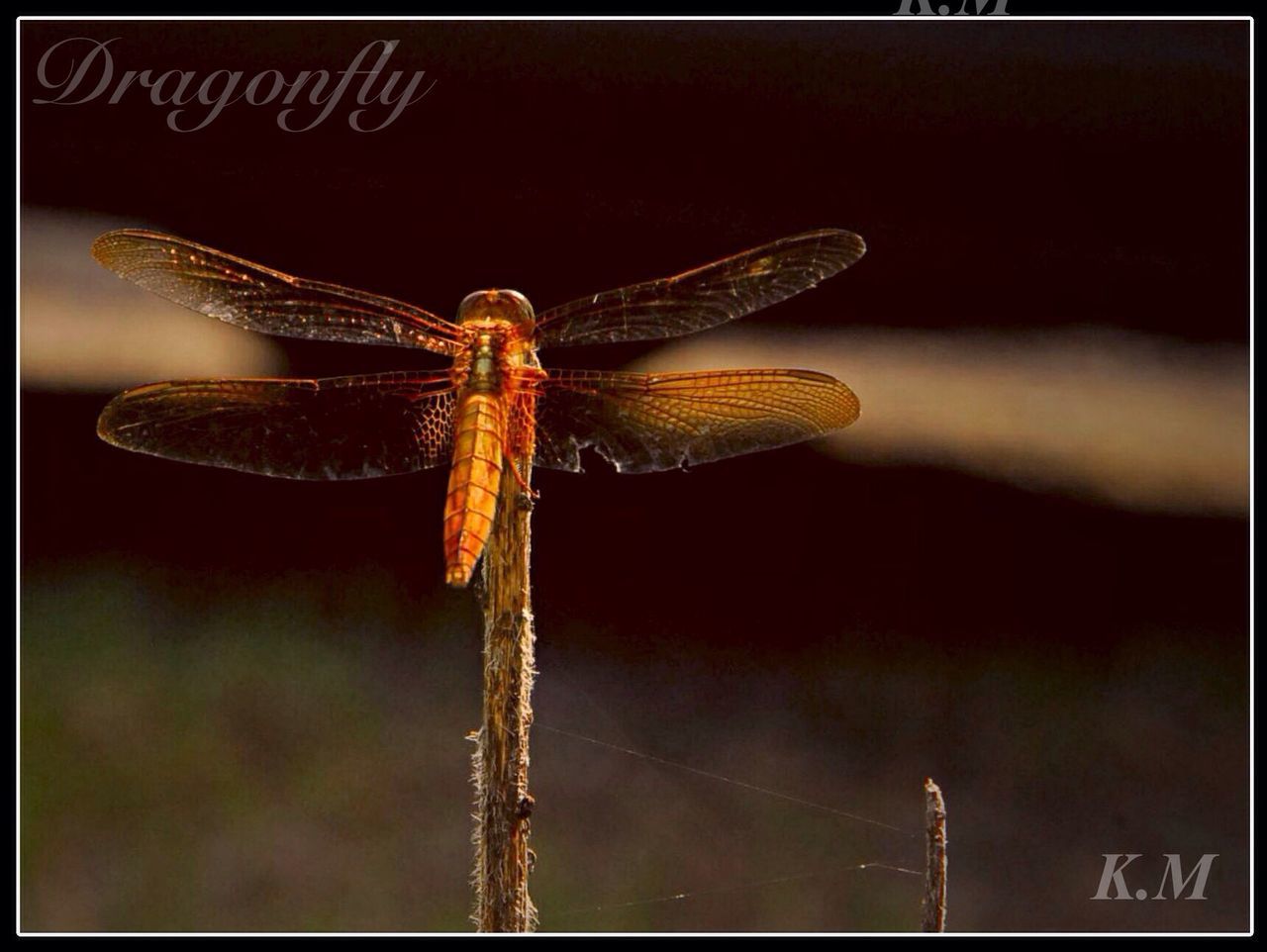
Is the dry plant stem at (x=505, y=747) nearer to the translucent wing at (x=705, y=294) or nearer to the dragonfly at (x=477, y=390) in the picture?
the dragonfly at (x=477, y=390)

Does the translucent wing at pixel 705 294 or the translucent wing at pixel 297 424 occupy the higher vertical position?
the translucent wing at pixel 705 294

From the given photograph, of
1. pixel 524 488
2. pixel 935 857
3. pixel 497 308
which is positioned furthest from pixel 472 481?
pixel 935 857

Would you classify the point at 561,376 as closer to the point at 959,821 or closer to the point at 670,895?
the point at 670,895

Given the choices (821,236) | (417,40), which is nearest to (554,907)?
(821,236)

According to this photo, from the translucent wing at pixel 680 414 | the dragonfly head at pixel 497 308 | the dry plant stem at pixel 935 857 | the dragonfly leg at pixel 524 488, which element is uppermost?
the dragonfly head at pixel 497 308

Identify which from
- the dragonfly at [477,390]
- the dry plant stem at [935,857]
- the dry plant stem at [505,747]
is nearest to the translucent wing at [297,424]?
the dragonfly at [477,390]

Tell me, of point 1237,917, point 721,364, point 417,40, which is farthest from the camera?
point 1237,917
